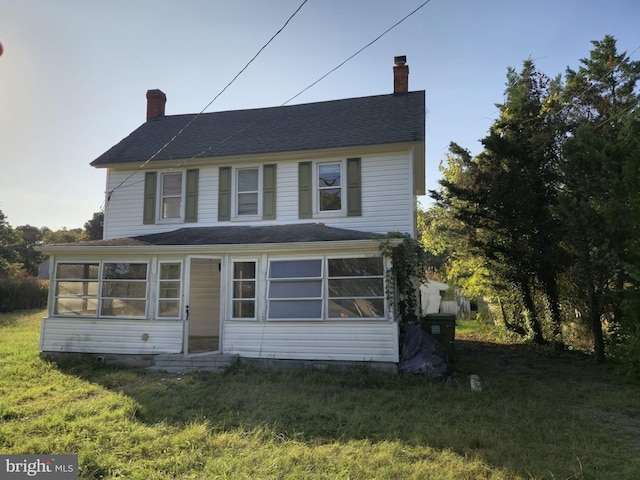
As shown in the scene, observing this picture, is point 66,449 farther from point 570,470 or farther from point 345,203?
point 345,203

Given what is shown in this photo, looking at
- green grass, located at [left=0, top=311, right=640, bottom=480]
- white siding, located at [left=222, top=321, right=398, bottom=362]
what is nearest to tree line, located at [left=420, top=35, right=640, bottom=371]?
green grass, located at [left=0, top=311, right=640, bottom=480]

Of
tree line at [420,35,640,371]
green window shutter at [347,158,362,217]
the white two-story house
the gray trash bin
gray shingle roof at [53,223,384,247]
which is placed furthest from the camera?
green window shutter at [347,158,362,217]

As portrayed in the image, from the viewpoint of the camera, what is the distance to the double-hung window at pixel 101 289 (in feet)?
34.8

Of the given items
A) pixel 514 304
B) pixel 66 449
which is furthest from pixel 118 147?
pixel 514 304

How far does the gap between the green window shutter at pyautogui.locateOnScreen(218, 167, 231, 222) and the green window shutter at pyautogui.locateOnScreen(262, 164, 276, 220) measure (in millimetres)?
1069

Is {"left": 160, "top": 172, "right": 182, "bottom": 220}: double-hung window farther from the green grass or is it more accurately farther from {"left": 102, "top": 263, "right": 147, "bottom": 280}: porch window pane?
the green grass

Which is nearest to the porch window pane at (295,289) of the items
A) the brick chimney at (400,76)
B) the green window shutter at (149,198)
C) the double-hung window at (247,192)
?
the double-hung window at (247,192)

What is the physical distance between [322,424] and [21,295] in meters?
25.1

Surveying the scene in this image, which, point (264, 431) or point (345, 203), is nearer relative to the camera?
point (264, 431)

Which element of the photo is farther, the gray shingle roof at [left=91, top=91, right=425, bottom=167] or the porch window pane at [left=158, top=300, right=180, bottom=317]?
the gray shingle roof at [left=91, top=91, right=425, bottom=167]

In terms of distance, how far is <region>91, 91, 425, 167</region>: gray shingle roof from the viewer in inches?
459

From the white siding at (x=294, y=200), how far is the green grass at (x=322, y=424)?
4.17 m

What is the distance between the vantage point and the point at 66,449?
4992 mm

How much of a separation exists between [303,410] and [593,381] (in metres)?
6.66
